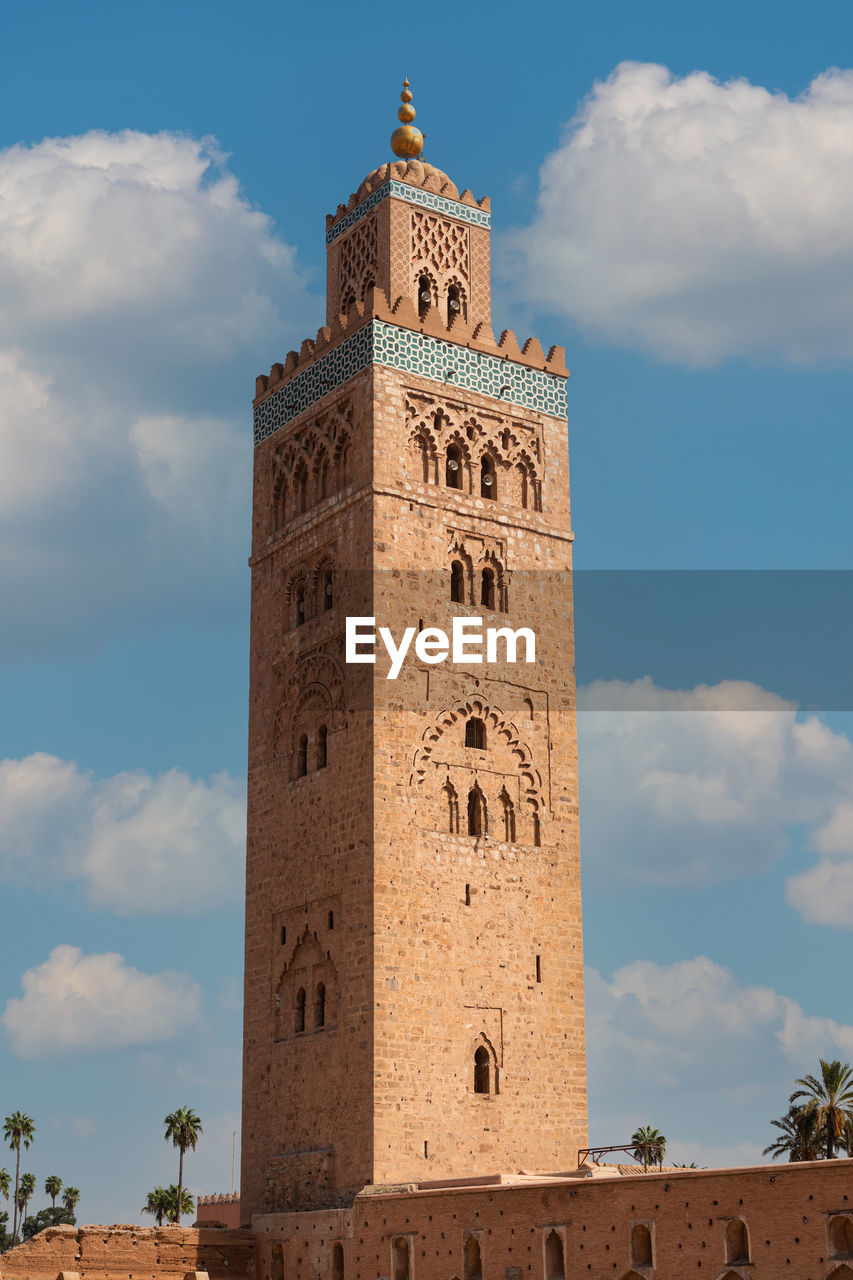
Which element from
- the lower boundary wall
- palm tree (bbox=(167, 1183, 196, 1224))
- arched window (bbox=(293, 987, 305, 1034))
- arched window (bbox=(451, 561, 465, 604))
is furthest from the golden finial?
palm tree (bbox=(167, 1183, 196, 1224))

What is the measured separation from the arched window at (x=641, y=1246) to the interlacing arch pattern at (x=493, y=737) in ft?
29.5

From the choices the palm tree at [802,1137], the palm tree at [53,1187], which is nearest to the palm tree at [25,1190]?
the palm tree at [53,1187]

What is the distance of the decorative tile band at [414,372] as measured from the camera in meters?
28.5

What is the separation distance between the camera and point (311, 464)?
97.1 feet

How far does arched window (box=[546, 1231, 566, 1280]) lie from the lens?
20594 millimetres

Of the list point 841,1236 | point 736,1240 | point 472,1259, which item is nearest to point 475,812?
point 472,1259

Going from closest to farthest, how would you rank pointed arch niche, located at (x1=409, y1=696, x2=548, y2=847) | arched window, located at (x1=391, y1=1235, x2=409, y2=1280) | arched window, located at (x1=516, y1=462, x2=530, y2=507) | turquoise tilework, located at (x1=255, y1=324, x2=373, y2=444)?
arched window, located at (x1=391, y1=1235, x2=409, y2=1280) < pointed arch niche, located at (x1=409, y1=696, x2=548, y2=847) < turquoise tilework, located at (x1=255, y1=324, x2=373, y2=444) < arched window, located at (x1=516, y1=462, x2=530, y2=507)

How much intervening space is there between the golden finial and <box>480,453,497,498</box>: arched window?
22.1 feet

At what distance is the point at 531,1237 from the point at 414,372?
14.4 m

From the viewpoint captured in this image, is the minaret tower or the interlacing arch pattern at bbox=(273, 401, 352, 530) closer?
the minaret tower

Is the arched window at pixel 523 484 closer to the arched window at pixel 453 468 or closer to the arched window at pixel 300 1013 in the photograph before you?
the arched window at pixel 453 468

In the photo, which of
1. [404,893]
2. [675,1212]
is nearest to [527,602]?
[404,893]

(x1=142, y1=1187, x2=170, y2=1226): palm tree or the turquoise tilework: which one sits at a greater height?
the turquoise tilework

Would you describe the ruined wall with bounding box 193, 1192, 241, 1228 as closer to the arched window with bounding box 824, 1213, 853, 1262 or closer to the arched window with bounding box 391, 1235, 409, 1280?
the arched window with bounding box 391, 1235, 409, 1280
